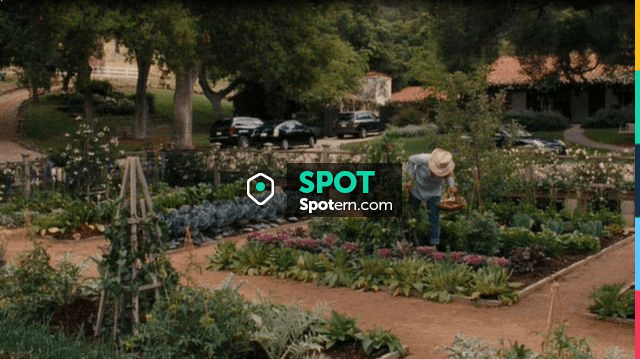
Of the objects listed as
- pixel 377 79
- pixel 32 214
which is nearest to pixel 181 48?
pixel 32 214

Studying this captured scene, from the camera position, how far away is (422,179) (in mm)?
12633

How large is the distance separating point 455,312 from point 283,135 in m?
31.6

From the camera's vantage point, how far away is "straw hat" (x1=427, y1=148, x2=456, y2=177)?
40.6 feet

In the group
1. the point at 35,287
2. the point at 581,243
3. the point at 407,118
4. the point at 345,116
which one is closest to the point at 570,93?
the point at 407,118

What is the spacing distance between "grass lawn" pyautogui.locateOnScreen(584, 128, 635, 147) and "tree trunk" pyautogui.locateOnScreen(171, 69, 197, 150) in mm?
19598

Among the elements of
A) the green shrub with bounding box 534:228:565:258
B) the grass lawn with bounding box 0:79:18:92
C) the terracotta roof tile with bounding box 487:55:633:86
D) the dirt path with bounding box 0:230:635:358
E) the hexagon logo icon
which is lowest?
the dirt path with bounding box 0:230:635:358

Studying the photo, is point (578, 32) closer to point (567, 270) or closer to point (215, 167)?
point (215, 167)

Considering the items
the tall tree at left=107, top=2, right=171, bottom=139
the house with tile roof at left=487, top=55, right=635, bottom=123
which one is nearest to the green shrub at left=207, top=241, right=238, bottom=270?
the tall tree at left=107, top=2, right=171, bottom=139

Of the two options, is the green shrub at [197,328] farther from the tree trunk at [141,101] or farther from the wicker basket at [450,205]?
the tree trunk at [141,101]

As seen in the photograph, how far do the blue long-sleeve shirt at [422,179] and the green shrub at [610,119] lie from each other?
37.7 meters

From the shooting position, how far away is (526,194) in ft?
55.7

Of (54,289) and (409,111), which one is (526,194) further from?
(409,111)

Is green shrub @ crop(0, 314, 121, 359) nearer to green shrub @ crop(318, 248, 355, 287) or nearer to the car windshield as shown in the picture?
green shrub @ crop(318, 248, 355, 287)

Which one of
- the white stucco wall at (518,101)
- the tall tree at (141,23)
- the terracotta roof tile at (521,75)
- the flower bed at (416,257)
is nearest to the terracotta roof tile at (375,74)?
the terracotta roof tile at (521,75)
